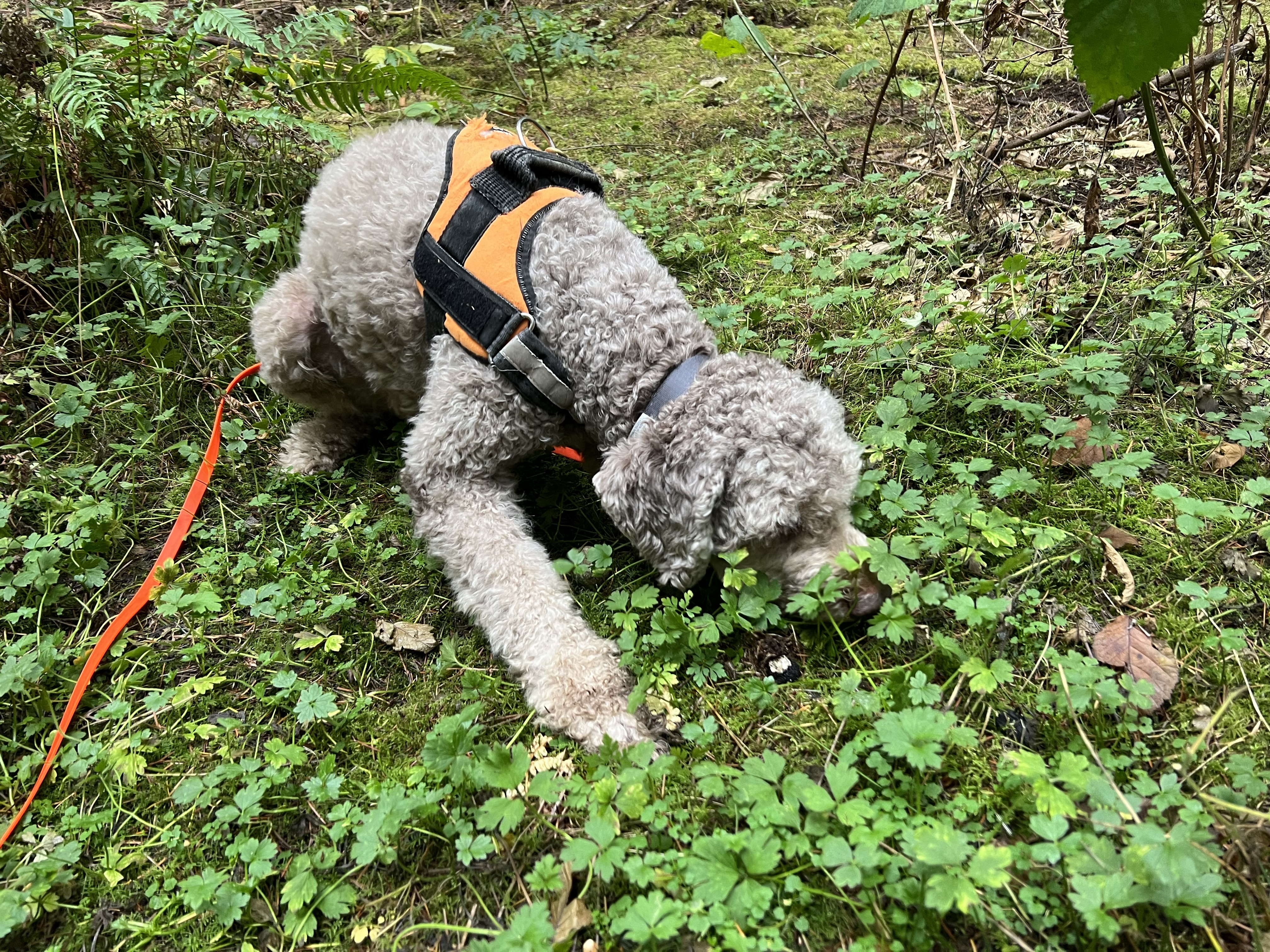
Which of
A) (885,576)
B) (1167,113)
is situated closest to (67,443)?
(885,576)

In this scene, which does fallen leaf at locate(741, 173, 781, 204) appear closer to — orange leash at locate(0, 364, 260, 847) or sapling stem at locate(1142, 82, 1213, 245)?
sapling stem at locate(1142, 82, 1213, 245)

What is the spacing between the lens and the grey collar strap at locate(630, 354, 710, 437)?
9.02 feet

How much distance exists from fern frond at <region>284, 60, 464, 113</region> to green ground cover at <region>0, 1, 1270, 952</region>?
0.04m

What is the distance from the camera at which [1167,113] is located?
3768mm

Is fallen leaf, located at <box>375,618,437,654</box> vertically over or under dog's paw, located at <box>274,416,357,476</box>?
under

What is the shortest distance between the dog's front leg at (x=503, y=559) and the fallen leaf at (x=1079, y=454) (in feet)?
6.26

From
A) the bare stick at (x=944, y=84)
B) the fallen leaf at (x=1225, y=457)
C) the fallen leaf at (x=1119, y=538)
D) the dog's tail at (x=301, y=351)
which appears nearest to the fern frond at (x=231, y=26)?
the dog's tail at (x=301, y=351)

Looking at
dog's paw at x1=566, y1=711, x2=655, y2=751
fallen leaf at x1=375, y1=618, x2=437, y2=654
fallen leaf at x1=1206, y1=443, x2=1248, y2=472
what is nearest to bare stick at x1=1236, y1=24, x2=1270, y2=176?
fallen leaf at x1=1206, y1=443, x2=1248, y2=472

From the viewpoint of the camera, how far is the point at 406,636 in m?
2.82

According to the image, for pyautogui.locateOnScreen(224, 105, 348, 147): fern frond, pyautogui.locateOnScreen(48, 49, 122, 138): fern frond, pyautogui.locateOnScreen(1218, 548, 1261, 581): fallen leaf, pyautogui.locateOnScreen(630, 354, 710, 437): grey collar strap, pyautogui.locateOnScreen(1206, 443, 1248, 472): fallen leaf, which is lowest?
pyautogui.locateOnScreen(1218, 548, 1261, 581): fallen leaf

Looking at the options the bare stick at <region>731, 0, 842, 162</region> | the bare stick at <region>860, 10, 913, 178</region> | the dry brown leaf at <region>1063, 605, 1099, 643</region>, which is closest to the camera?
the dry brown leaf at <region>1063, 605, 1099, 643</region>

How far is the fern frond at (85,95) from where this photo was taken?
376 centimetres

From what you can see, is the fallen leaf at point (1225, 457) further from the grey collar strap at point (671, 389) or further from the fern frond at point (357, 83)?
the fern frond at point (357, 83)

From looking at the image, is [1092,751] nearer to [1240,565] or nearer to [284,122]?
[1240,565]
